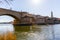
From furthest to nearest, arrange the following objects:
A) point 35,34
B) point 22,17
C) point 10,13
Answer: point 22,17 → point 10,13 → point 35,34

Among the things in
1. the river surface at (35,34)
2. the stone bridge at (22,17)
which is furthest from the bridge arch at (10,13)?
Result: the river surface at (35,34)

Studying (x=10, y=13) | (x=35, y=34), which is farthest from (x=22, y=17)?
(x=35, y=34)

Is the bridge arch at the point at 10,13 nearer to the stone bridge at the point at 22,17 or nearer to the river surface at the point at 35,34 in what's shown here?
the stone bridge at the point at 22,17

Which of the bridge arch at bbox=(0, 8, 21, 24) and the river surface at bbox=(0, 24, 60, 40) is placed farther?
the bridge arch at bbox=(0, 8, 21, 24)

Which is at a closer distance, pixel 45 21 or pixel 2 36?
pixel 2 36

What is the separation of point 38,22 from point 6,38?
135 feet

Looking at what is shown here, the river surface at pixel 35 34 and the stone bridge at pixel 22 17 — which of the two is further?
the stone bridge at pixel 22 17

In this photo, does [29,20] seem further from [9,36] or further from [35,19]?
[9,36]

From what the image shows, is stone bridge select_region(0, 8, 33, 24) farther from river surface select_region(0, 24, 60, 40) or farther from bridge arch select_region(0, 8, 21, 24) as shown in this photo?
river surface select_region(0, 24, 60, 40)

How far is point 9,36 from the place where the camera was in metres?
9.98

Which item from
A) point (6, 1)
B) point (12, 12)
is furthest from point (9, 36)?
point (12, 12)

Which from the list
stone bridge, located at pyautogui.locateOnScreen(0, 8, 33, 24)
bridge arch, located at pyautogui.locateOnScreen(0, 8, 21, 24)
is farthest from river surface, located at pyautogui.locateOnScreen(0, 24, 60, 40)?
stone bridge, located at pyautogui.locateOnScreen(0, 8, 33, 24)

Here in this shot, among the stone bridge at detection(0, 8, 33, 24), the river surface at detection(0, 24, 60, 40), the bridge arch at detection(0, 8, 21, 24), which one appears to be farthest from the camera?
the stone bridge at detection(0, 8, 33, 24)

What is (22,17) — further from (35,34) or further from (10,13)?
(35,34)
